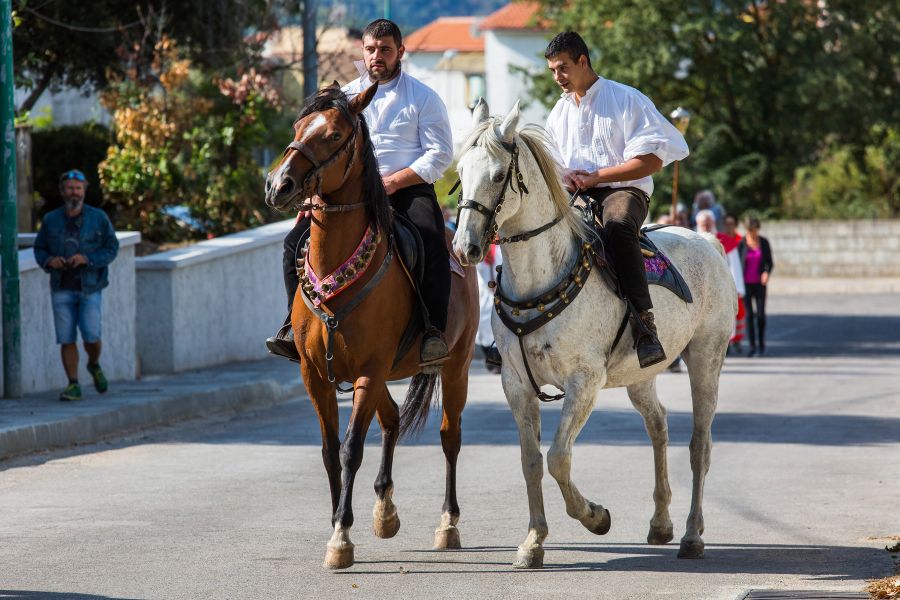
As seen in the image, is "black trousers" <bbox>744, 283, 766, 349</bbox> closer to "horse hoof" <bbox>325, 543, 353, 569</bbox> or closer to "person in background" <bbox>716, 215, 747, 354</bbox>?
"person in background" <bbox>716, 215, 747, 354</bbox>

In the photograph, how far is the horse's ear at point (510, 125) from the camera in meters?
7.42

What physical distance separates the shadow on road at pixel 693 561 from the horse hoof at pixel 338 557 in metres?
0.05

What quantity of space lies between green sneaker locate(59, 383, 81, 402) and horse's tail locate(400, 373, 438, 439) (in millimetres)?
6267

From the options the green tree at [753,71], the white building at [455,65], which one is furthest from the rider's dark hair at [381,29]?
the white building at [455,65]

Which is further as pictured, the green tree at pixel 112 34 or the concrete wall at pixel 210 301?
the green tree at pixel 112 34

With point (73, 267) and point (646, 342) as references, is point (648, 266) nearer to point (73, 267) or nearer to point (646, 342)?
point (646, 342)

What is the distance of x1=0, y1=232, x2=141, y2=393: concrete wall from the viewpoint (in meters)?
15.4

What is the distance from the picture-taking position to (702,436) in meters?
8.60

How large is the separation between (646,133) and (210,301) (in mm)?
11882

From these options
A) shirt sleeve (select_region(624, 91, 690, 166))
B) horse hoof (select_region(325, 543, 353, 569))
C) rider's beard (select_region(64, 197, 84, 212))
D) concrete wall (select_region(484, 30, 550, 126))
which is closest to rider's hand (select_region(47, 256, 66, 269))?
rider's beard (select_region(64, 197, 84, 212))

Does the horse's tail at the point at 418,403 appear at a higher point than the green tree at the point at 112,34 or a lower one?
lower

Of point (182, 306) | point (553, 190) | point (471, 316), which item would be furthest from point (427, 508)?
point (182, 306)

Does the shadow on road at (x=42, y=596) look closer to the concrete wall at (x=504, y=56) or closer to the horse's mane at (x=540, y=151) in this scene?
the horse's mane at (x=540, y=151)

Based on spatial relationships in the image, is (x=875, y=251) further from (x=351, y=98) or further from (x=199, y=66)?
(x=351, y=98)
